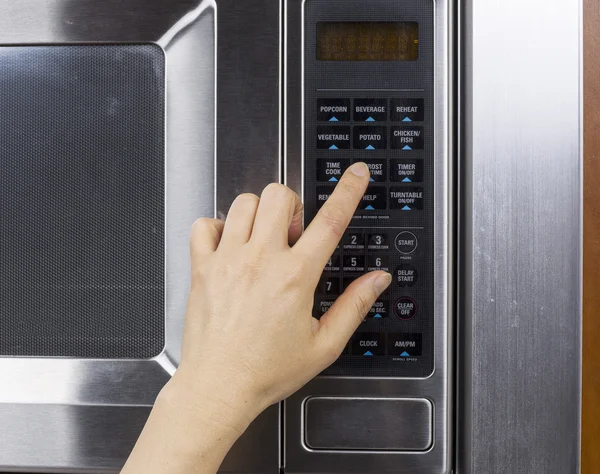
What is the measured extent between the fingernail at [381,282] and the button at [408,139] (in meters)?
0.12

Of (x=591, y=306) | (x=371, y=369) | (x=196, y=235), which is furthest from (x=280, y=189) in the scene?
(x=591, y=306)

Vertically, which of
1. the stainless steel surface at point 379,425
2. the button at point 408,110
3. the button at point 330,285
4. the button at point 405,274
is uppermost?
the button at point 408,110

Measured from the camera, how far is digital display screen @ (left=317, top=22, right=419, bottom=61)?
0.47 m

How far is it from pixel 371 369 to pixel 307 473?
121mm

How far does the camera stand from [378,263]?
1.55 ft

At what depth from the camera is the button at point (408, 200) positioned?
471 millimetres

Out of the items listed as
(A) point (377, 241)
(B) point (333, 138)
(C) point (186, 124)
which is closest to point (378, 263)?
(A) point (377, 241)

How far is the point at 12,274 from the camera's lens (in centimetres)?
50

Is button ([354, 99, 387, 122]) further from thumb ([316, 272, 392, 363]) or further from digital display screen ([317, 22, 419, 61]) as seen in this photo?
thumb ([316, 272, 392, 363])

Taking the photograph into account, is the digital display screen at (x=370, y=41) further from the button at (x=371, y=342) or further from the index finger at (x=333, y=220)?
the button at (x=371, y=342)

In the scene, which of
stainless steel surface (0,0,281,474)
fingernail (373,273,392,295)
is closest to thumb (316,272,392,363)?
fingernail (373,273,392,295)

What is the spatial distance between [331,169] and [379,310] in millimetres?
142

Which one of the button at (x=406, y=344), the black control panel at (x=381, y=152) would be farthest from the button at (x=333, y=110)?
the button at (x=406, y=344)

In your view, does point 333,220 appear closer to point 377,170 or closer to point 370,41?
point 377,170
